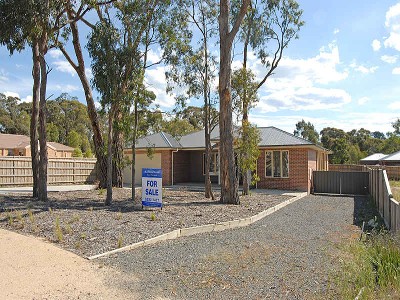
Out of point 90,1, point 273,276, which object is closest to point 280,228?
point 273,276

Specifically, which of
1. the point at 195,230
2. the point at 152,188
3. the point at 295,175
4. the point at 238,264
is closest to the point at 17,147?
the point at 295,175

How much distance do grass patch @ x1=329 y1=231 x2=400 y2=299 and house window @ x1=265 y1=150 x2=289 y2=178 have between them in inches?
589

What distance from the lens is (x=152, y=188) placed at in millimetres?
11820

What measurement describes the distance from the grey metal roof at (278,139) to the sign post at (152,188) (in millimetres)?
10452

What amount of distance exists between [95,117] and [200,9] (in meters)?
7.85

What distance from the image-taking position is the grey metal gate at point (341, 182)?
2103 cm

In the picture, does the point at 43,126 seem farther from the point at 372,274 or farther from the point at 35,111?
the point at 372,274

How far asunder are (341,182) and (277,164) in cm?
362

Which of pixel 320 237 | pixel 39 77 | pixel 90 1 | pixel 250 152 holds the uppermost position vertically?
pixel 90 1

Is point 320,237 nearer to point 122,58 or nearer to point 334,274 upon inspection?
point 334,274

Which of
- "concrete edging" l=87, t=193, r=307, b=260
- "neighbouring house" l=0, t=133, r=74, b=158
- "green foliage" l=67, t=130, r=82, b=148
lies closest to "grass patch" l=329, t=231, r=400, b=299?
"concrete edging" l=87, t=193, r=307, b=260

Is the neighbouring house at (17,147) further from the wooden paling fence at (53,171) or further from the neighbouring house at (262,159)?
the neighbouring house at (262,159)

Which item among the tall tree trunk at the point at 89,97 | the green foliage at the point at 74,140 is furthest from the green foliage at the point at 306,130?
the tall tree trunk at the point at 89,97

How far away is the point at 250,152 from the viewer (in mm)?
16484
